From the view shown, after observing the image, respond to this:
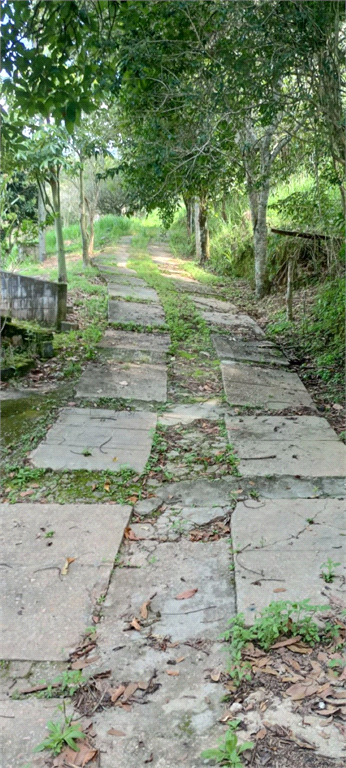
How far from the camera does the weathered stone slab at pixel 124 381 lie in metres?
5.57

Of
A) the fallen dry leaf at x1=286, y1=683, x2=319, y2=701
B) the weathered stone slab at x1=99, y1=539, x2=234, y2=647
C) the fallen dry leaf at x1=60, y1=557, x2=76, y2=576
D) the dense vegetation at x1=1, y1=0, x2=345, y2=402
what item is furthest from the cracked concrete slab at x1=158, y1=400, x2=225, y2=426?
the fallen dry leaf at x1=286, y1=683, x2=319, y2=701

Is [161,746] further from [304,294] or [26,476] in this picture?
[304,294]

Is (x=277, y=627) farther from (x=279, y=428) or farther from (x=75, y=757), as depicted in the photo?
(x=279, y=428)

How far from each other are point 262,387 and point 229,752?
14.2 feet

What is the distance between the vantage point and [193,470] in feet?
13.4

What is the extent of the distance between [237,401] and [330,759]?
3.82 m

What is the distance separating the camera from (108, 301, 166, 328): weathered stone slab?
8.74 meters

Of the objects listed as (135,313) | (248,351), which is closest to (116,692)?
(248,351)

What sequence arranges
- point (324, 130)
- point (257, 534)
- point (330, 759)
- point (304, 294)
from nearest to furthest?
point (330, 759) < point (257, 534) < point (324, 130) < point (304, 294)

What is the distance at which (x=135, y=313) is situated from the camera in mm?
9297

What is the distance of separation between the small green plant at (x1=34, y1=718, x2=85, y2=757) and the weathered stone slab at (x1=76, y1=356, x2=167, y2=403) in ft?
11.9

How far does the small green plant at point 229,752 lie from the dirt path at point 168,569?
0.09ft

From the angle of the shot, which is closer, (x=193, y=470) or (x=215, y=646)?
(x=215, y=646)

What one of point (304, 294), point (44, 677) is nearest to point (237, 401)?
point (44, 677)
